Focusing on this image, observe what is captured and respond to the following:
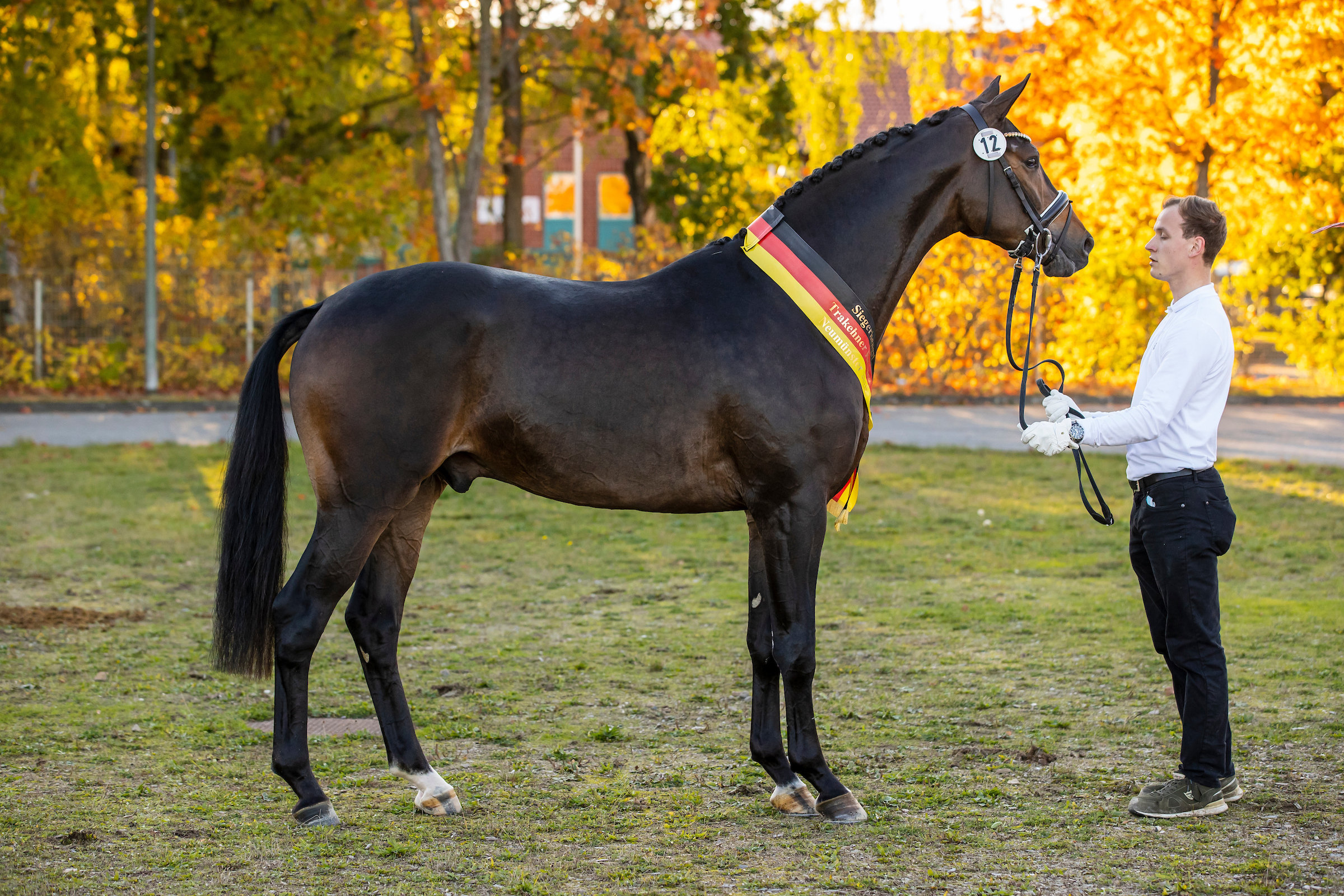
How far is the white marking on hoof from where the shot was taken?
4332 mm

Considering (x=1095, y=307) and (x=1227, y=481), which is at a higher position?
(x=1095, y=307)

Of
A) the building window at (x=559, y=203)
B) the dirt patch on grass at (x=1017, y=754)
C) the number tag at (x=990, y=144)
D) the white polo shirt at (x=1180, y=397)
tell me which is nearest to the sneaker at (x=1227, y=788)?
the dirt patch on grass at (x=1017, y=754)

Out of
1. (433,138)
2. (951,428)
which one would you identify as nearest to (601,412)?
(951,428)

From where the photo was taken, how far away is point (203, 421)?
1675cm

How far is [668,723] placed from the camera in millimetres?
5352

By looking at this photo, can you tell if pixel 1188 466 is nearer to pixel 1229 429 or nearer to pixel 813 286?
pixel 813 286

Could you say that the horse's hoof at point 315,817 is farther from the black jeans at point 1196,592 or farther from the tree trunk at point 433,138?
the tree trunk at point 433,138

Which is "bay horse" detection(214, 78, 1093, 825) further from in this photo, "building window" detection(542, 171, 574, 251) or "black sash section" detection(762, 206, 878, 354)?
"building window" detection(542, 171, 574, 251)

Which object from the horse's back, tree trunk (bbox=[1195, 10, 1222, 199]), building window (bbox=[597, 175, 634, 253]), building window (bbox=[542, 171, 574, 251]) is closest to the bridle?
the horse's back

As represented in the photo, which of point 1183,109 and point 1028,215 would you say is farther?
point 1183,109

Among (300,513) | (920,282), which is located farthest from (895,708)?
(920,282)

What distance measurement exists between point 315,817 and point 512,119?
57.1 ft

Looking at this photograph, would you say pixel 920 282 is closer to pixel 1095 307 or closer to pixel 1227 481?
pixel 1095 307

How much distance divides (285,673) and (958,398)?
50.0ft
